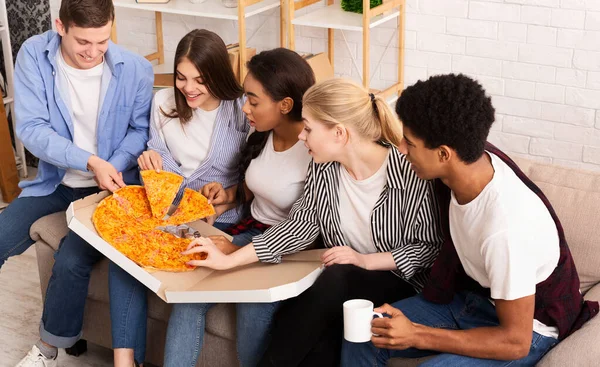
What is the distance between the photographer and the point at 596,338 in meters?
1.92

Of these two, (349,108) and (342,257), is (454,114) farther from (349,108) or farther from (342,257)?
(342,257)

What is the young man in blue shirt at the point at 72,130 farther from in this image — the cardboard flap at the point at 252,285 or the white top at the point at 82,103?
the cardboard flap at the point at 252,285

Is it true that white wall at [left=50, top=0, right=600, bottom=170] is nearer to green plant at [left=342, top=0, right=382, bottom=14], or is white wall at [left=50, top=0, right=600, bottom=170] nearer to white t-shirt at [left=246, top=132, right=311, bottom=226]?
green plant at [left=342, top=0, right=382, bottom=14]

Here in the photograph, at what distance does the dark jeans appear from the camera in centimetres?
Answer: 210

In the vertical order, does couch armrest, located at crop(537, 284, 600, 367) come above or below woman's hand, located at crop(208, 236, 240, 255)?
below

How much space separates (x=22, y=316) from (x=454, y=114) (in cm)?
205

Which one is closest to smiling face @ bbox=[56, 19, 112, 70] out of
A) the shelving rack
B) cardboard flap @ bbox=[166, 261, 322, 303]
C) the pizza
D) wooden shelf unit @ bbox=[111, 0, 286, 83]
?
the pizza

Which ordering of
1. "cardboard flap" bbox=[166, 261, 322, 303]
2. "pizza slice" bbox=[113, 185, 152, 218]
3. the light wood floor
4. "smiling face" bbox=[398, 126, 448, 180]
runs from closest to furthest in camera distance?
1. "smiling face" bbox=[398, 126, 448, 180]
2. "cardboard flap" bbox=[166, 261, 322, 303]
3. "pizza slice" bbox=[113, 185, 152, 218]
4. the light wood floor

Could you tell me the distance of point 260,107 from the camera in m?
2.41

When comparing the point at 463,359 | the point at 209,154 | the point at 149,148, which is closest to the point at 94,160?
the point at 149,148

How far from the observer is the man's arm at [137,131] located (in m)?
2.71

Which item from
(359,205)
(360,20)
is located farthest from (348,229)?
(360,20)

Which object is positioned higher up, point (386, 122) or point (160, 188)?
point (386, 122)

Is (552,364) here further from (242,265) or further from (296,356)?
(242,265)
